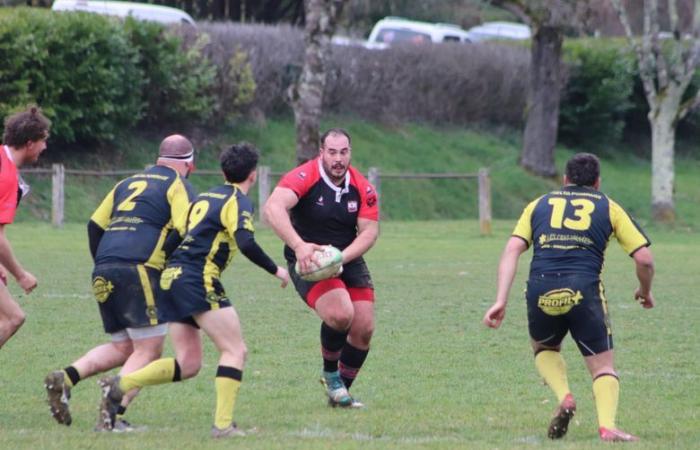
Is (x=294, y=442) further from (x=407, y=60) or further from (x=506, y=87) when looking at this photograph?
(x=506, y=87)

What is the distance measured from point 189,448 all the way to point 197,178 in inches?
911

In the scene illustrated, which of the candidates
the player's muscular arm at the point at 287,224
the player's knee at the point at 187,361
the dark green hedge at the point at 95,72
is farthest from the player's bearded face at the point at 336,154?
the dark green hedge at the point at 95,72

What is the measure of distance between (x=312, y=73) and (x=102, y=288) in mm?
20601

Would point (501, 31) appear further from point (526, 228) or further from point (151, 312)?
point (151, 312)

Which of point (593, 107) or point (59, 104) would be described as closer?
point (59, 104)

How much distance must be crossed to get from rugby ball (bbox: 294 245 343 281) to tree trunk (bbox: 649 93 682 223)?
21.6 metres

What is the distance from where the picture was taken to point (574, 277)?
7.28 m

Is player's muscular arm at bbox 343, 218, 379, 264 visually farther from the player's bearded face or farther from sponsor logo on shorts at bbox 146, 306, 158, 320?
sponsor logo on shorts at bbox 146, 306, 158, 320

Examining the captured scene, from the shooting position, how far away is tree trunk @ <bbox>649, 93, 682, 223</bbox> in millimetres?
28625

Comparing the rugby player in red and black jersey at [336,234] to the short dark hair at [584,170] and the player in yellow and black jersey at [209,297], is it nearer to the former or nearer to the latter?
the player in yellow and black jersey at [209,297]

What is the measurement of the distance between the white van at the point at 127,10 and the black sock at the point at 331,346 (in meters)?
24.7

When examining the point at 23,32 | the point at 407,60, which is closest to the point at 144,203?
the point at 23,32

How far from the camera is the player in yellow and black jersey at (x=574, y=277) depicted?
7270 mm

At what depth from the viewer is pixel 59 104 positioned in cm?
2814
